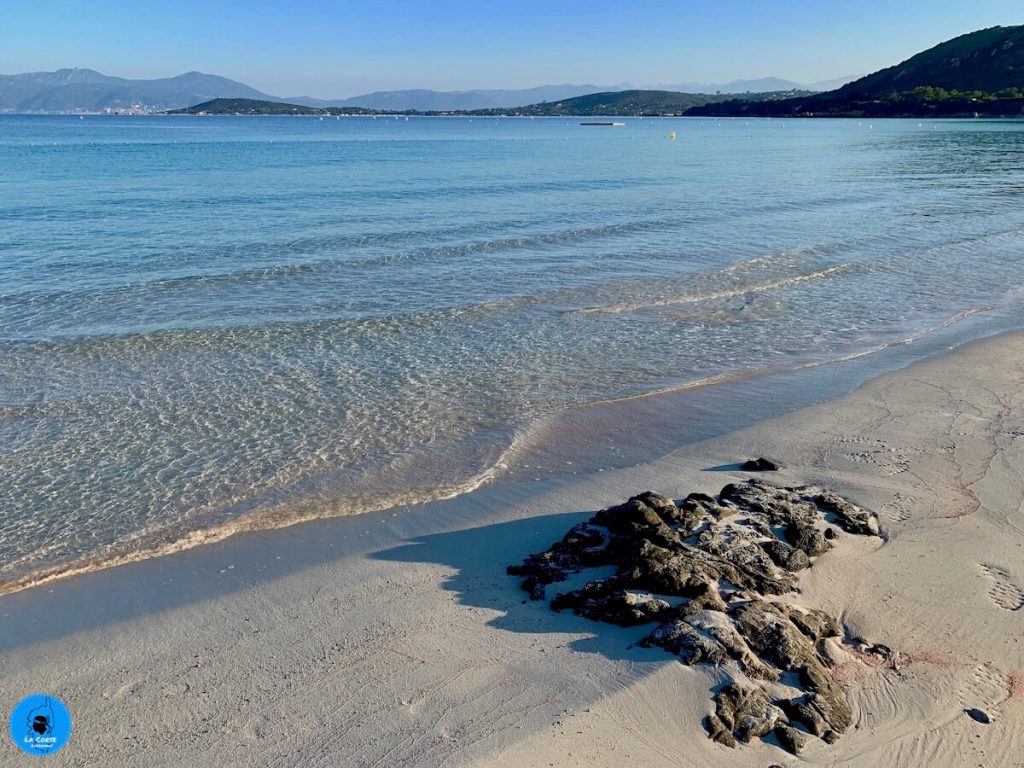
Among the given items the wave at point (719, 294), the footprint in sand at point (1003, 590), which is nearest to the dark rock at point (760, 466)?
the footprint in sand at point (1003, 590)

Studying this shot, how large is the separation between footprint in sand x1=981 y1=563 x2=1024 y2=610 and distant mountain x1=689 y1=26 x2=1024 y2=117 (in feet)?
538

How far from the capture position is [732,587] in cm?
620

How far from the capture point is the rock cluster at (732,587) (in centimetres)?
506

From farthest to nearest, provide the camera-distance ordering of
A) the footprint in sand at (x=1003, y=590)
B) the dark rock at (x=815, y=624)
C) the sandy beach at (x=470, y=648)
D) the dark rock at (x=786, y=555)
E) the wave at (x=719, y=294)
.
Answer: the wave at (x=719, y=294) < the dark rock at (x=786, y=555) < the footprint in sand at (x=1003, y=590) < the dark rock at (x=815, y=624) < the sandy beach at (x=470, y=648)

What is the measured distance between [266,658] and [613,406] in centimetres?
658

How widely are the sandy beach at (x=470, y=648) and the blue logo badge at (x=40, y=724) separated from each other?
A: 0.27 feet

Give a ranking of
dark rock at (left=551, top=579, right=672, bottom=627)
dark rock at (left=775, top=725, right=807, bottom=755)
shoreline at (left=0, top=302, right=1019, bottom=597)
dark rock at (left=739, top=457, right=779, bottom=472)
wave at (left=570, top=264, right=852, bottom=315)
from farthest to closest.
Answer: wave at (left=570, top=264, right=852, bottom=315)
dark rock at (left=739, top=457, right=779, bottom=472)
shoreline at (left=0, top=302, right=1019, bottom=597)
dark rock at (left=551, top=579, right=672, bottom=627)
dark rock at (left=775, top=725, right=807, bottom=755)

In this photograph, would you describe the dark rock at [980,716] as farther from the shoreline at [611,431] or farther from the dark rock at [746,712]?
the shoreline at [611,431]

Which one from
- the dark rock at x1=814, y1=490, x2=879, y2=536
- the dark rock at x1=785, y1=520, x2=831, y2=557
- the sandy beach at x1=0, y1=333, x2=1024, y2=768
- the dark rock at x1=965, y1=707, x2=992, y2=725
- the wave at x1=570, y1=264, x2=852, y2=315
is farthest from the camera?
the wave at x1=570, y1=264, x2=852, y2=315

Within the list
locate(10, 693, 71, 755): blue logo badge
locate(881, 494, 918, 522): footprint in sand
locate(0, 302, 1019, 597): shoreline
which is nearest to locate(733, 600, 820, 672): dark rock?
locate(881, 494, 918, 522): footprint in sand

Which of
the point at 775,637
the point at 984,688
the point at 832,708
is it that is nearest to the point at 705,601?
the point at 775,637

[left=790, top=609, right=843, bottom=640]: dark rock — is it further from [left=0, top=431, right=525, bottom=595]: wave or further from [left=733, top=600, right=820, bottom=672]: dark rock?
[left=0, top=431, right=525, bottom=595]: wave

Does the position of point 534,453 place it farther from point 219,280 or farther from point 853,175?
point 853,175

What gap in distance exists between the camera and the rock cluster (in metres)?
5.06
